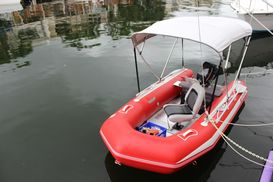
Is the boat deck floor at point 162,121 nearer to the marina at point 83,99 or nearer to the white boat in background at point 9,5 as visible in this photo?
the marina at point 83,99

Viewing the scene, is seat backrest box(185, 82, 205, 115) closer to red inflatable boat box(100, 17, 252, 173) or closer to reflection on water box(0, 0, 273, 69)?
red inflatable boat box(100, 17, 252, 173)

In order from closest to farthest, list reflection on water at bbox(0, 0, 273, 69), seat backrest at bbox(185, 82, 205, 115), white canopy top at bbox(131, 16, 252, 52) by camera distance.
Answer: white canopy top at bbox(131, 16, 252, 52), seat backrest at bbox(185, 82, 205, 115), reflection on water at bbox(0, 0, 273, 69)

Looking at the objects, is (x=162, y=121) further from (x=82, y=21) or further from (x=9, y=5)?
(x=9, y=5)

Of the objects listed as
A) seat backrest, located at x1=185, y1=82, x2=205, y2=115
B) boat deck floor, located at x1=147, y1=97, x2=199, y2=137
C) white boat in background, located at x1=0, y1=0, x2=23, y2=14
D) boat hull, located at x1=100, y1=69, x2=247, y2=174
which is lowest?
boat deck floor, located at x1=147, y1=97, x2=199, y2=137

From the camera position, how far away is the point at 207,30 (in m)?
6.68

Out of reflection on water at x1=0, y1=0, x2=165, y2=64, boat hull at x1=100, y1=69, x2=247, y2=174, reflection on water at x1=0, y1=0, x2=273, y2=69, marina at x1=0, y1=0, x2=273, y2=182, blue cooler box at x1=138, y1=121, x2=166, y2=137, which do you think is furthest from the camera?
reflection on water at x1=0, y1=0, x2=165, y2=64

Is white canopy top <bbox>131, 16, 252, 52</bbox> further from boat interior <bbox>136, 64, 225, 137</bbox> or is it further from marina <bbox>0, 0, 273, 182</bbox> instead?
marina <bbox>0, 0, 273, 182</bbox>

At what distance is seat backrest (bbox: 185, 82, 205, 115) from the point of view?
670cm

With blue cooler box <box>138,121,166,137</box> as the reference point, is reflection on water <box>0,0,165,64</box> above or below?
above

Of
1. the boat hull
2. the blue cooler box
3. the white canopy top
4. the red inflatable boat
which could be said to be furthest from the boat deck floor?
the white canopy top

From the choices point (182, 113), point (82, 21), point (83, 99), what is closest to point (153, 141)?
point (182, 113)

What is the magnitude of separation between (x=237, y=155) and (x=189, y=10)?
1976cm

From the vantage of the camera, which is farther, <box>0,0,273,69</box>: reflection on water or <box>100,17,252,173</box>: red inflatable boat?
<box>0,0,273,69</box>: reflection on water

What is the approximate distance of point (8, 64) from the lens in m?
13.7
